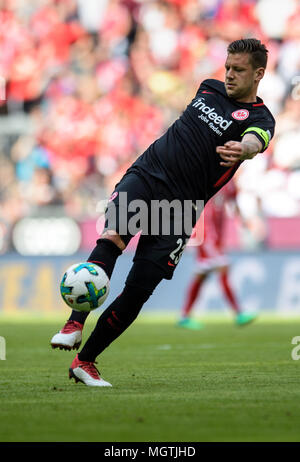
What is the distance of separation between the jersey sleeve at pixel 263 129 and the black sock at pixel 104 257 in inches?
42.0

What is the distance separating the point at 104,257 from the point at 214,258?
6.82m

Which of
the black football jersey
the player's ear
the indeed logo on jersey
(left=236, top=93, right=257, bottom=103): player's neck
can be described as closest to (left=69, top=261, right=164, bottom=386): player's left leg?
the black football jersey

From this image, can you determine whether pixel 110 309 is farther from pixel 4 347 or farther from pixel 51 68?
pixel 51 68

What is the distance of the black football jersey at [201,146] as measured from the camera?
237 inches

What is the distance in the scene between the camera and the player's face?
6055mm

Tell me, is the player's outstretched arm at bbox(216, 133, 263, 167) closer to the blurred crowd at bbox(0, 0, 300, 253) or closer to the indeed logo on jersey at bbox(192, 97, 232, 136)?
the indeed logo on jersey at bbox(192, 97, 232, 136)

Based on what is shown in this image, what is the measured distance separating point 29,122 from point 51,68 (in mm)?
1472

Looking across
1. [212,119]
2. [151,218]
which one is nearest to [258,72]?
[212,119]

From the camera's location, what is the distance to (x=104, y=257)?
19.0ft

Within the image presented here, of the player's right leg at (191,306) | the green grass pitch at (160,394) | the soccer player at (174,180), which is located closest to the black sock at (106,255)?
the soccer player at (174,180)

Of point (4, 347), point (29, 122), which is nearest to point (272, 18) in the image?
point (29, 122)

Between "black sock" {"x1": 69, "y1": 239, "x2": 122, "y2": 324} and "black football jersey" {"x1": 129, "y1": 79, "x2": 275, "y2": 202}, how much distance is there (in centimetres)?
52
